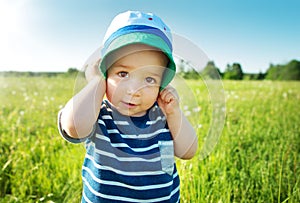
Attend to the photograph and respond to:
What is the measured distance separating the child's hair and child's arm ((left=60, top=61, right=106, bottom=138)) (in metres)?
0.05

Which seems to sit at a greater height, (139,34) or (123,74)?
(139,34)

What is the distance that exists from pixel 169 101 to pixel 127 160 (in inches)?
10.3

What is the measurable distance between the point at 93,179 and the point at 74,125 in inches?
8.7

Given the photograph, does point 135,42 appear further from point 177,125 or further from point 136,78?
point 177,125

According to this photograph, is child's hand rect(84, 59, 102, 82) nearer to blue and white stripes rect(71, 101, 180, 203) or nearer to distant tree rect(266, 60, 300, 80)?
blue and white stripes rect(71, 101, 180, 203)

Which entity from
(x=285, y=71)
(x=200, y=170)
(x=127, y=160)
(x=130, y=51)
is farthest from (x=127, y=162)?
(x=285, y=71)

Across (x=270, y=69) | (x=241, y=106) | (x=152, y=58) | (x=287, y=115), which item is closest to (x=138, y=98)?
(x=152, y=58)

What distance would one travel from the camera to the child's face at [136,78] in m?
1.12

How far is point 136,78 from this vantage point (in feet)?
3.71

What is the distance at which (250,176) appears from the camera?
78.9 inches

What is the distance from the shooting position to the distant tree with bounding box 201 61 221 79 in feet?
3.87

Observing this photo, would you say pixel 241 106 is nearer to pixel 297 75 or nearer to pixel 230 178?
pixel 230 178

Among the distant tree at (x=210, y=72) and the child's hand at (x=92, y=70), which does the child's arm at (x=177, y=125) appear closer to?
the distant tree at (x=210, y=72)

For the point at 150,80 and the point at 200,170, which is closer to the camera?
the point at 150,80
